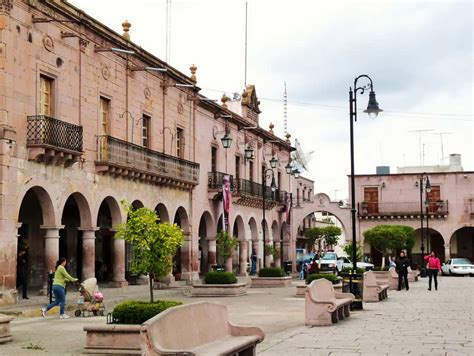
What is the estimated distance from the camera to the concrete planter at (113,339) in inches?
443

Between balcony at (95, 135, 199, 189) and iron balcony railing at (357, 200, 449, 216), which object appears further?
iron balcony railing at (357, 200, 449, 216)

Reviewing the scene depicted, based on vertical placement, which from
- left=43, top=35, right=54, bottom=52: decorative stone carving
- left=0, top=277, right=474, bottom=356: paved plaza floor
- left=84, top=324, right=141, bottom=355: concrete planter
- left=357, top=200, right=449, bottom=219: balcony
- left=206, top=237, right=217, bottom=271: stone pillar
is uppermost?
left=43, top=35, right=54, bottom=52: decorative stone carving

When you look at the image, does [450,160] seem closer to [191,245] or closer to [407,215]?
[407,215]

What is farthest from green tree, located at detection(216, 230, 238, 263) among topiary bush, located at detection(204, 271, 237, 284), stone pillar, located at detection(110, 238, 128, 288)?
topiary bush, located at detection(204, 271, 237, 284)

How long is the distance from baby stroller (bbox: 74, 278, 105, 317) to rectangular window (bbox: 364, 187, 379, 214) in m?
44.8

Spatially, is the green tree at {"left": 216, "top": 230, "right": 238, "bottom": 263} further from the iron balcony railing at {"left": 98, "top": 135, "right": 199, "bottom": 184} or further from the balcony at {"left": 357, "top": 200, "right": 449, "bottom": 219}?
the balcony at {"left": 357, "top": 200, "right": 449, "bottom": 219}

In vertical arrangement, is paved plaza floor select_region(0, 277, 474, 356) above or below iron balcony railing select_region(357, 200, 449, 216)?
below

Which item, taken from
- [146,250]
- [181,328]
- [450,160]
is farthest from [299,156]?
[181,328]

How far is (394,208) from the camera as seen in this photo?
60.9 meters

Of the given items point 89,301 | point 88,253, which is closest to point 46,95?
point 88,253

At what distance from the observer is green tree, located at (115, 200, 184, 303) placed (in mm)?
13477

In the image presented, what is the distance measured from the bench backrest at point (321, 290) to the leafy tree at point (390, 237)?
130 ft

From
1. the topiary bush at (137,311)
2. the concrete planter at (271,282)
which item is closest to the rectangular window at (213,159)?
the concrete planter at (271,282)

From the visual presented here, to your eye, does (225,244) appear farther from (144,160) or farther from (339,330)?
(339,330)
